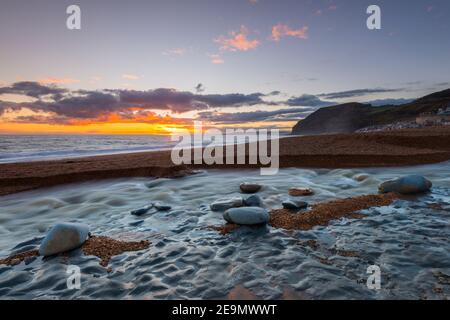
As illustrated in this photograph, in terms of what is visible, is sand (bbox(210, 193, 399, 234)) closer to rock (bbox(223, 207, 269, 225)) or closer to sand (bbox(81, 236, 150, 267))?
rock (bbox(223, 207, 269, 225))

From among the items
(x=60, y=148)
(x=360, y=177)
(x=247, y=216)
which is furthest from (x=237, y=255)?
(x=60, y=148)

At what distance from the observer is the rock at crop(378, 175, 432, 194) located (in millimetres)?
8375

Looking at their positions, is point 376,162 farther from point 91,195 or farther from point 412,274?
point 91,195

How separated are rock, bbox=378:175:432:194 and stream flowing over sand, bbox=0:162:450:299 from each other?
306 mm

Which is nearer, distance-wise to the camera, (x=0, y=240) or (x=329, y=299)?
(x=329, y=299)

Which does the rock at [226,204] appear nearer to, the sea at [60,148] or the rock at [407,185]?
the rock at [407,185]

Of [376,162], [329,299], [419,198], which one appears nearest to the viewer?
[329,299]

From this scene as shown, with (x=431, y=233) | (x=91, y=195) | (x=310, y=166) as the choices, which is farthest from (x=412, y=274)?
(x=310, y=166)

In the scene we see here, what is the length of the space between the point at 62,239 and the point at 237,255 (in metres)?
3.26

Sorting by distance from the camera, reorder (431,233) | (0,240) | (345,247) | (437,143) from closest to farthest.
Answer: (345,247)
(431,233)
(0,240)
(437,143)

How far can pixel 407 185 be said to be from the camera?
8.43 metres

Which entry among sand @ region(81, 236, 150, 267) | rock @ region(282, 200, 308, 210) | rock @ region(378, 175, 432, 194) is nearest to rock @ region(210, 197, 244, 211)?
rock @ region(282, 200, 308, 210)

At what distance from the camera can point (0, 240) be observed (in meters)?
6.27

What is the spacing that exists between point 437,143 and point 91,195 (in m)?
20.1
